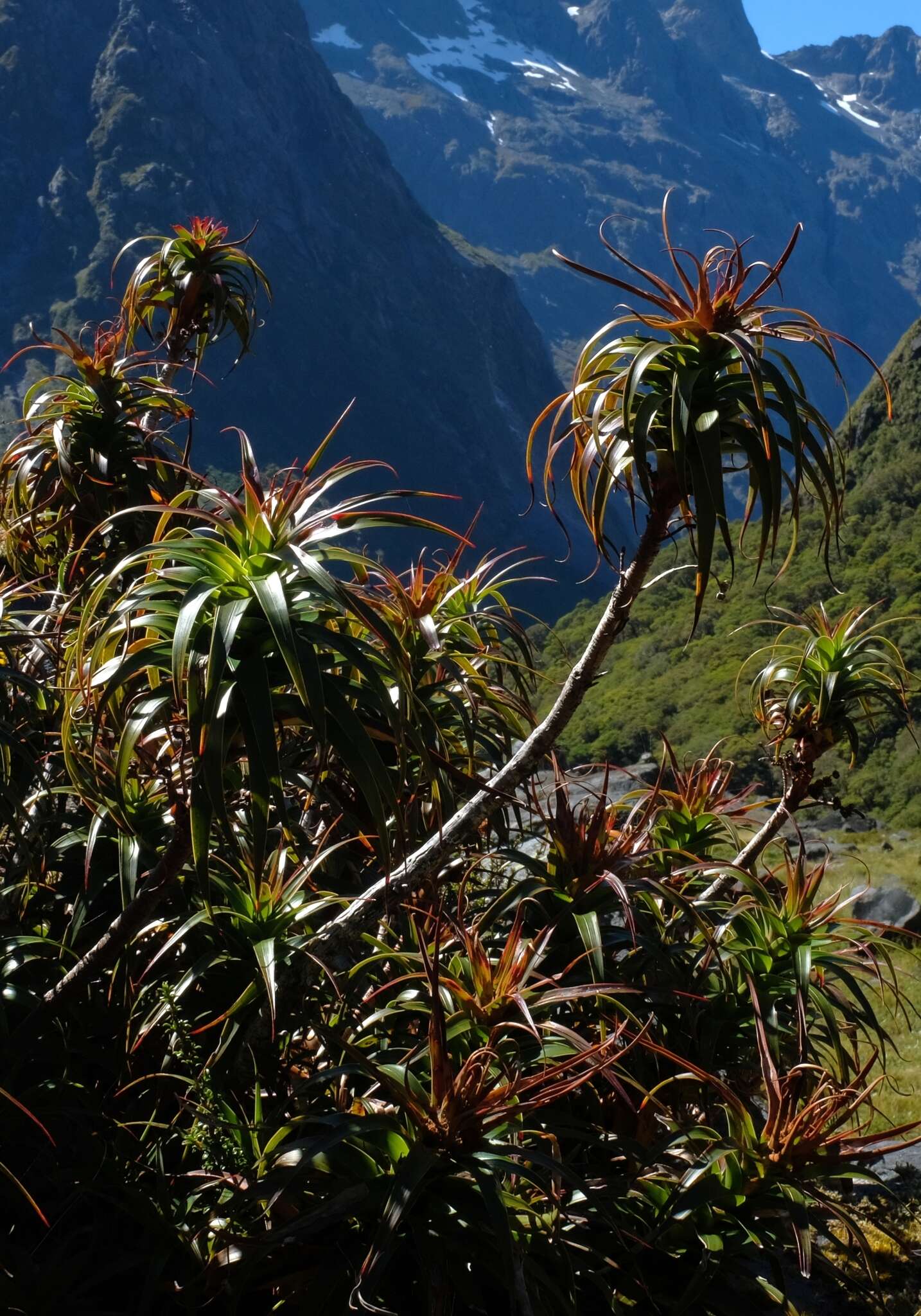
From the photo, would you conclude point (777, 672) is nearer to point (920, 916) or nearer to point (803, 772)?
point (803, 772)

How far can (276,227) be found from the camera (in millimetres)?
123188

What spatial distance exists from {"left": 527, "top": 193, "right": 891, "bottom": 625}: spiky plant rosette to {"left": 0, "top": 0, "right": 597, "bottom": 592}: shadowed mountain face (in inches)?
3688

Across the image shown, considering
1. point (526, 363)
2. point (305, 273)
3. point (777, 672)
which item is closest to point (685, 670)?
point (777, 672)

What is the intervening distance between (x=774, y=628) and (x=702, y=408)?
2278cm

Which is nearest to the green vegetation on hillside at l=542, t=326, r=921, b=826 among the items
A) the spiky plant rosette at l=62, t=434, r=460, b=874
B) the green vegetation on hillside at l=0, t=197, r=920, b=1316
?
the green vegetation on hillside at l=0, t=197, r=920, b=1316

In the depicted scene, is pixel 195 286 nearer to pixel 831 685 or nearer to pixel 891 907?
pixel 831 685

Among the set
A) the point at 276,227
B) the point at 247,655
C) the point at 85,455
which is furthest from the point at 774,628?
the point at 276,227

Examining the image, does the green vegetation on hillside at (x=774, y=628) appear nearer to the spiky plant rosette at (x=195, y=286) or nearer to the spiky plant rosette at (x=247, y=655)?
the spiky plant rosette at (x=195, y=286)

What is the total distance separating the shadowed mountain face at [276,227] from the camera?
10744 centimetres

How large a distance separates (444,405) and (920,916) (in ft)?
417

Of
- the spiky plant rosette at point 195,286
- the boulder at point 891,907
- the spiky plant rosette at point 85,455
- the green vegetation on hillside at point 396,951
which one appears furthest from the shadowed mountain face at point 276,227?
the green vegetation on hillside at point 396,951

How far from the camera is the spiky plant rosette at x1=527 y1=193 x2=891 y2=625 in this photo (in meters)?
1.95

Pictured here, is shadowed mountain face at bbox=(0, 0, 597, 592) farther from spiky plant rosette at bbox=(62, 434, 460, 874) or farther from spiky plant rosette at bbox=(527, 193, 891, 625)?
spiky plant rosette at bbox=(62, 434, 460, 874)

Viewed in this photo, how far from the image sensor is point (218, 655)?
159 cm
